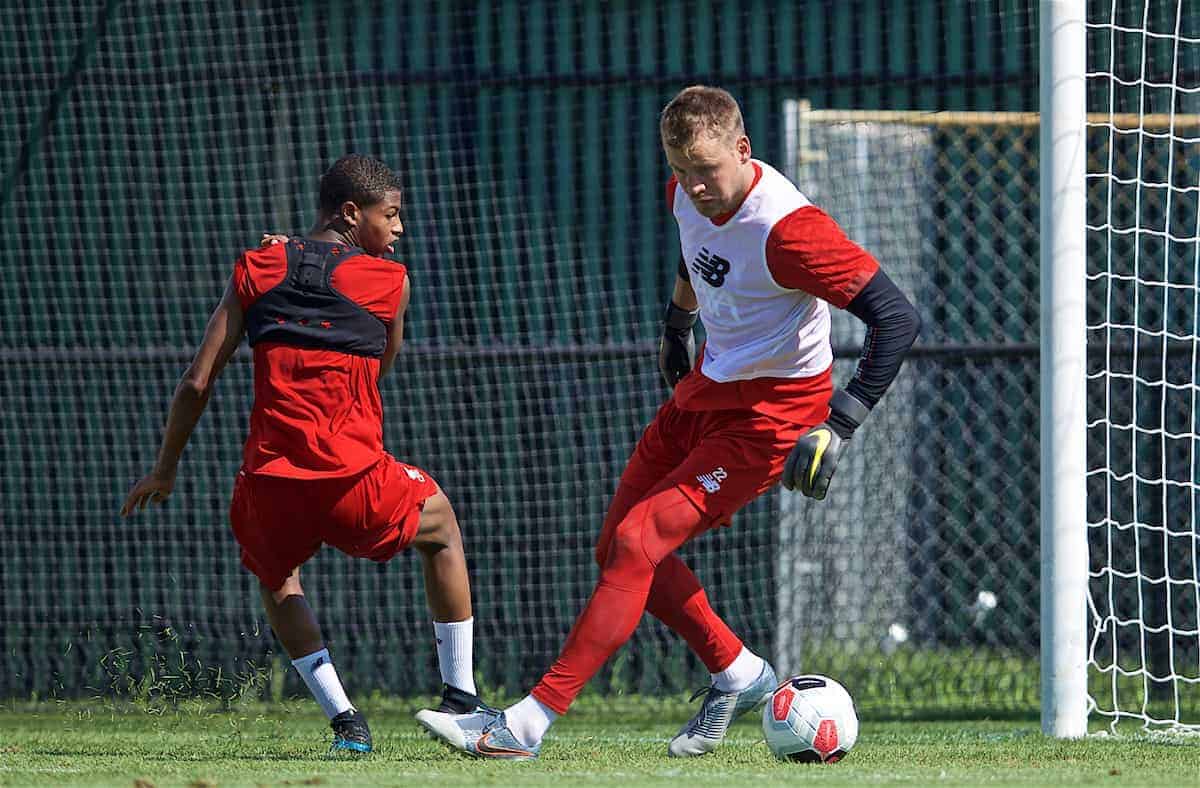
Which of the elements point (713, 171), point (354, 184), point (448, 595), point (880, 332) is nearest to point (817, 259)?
point (880, 332)

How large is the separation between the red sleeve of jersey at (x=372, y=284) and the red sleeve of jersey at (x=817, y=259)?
3.53ft

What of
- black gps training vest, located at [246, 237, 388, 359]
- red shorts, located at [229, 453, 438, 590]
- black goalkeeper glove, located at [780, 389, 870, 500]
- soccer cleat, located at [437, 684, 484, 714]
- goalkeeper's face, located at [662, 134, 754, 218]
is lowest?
soccer cleat, located at [437, 684, 484, 714]

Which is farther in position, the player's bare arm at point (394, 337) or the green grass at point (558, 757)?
the player's bare arm at point (394, 337)

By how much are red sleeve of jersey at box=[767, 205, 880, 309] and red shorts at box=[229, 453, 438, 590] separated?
4.06 ft

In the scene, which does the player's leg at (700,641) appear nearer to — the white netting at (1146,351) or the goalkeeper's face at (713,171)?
the goalkeeper's face at (713,171)

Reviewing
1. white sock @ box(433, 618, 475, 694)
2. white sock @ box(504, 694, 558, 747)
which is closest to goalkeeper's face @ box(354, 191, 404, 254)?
white sock @ box(433, 618, 475, 694)

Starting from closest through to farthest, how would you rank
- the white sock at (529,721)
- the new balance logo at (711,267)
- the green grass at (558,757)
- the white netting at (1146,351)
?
the green grass at (558,757) < the white sock at (529,721) < the new balance logo at (711,267) < the white netting at (1146,351)

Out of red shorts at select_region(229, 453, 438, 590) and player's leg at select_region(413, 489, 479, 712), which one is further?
player's leg at select_region(413, 489, 479, 712)

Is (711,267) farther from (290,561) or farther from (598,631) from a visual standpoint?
(290,561)

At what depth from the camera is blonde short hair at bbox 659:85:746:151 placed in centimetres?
452

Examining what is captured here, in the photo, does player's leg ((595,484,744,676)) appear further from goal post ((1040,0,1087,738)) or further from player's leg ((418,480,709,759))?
goal post ((1040,0,1087,738))

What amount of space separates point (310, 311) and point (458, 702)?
1.19 m

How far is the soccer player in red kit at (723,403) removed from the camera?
14.9 ft

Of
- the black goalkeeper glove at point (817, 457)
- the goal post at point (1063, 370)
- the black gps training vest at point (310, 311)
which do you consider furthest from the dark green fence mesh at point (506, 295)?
the black goalkeeper glove at point (817, 457)
